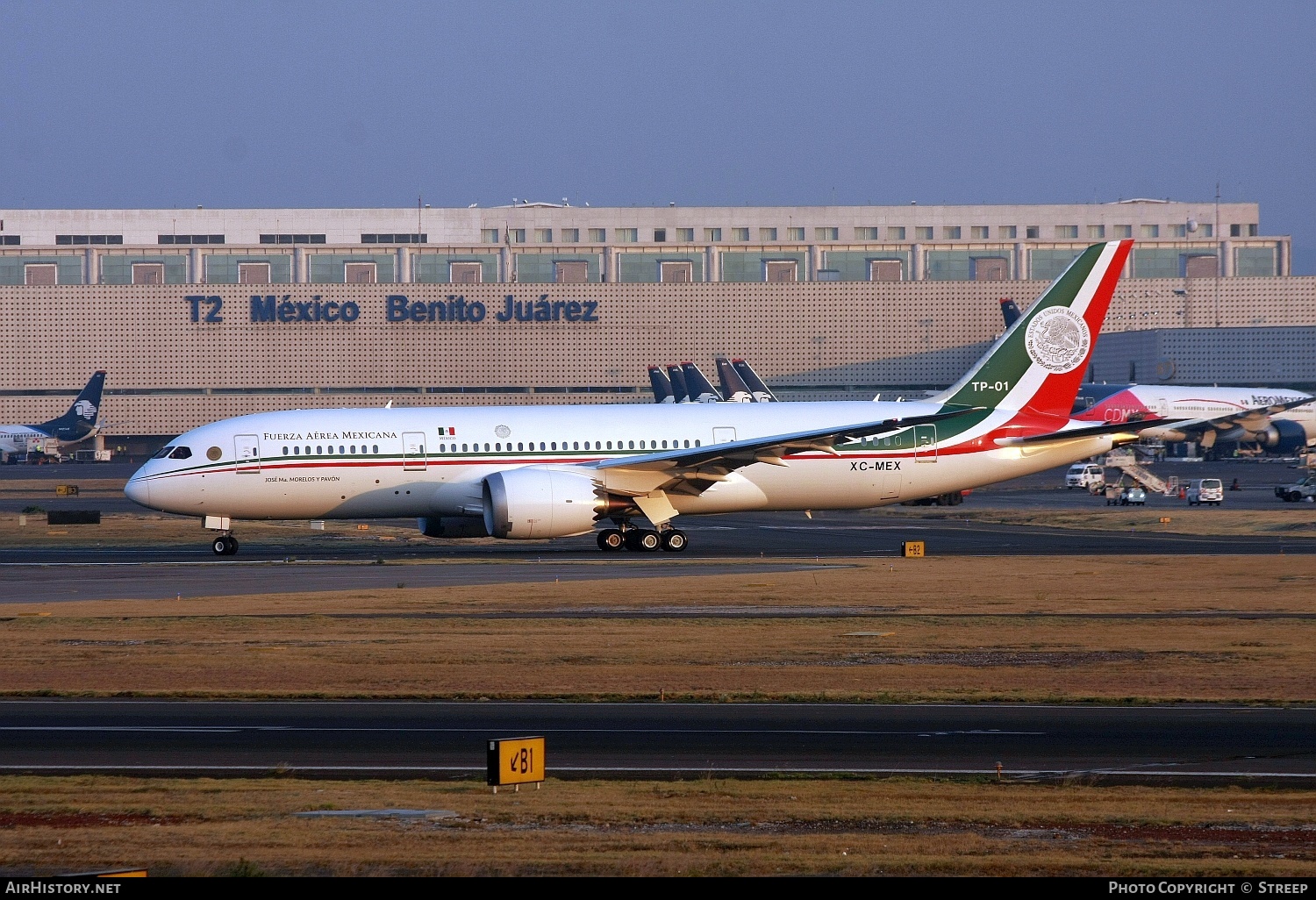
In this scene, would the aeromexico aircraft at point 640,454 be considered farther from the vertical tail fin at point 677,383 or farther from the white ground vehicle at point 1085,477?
the vertical tail fin at point 677,383

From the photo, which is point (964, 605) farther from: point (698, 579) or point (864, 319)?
point (864, 319)

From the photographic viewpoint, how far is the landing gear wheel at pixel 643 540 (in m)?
38.3

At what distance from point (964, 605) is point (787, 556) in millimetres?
11529

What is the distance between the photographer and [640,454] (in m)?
38.6

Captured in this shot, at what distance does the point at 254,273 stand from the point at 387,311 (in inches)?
712

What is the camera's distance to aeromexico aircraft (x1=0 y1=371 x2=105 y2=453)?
12838 centimetres

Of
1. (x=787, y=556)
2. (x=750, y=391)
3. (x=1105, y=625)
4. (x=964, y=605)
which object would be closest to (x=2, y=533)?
(x=787, y=556)

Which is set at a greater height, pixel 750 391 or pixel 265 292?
pixel 265 292

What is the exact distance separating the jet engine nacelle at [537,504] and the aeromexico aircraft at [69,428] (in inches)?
4119

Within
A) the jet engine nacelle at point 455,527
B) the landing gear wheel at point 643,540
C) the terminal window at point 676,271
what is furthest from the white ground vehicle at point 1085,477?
the terminal window at point 676,271

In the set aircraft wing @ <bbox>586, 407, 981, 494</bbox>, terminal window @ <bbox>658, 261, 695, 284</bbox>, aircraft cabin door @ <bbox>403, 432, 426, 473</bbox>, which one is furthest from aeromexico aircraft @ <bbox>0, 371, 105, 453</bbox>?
→ aircraft wing @ <bbox>586, 407, 981, 494</bbox>

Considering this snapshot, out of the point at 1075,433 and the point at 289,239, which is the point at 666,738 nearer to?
the point at 1075,433

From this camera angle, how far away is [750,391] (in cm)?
10531
